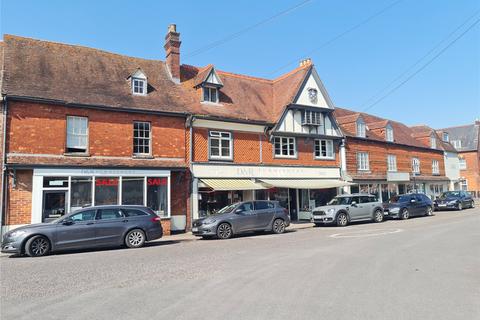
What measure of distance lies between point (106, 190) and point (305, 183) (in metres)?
11.7

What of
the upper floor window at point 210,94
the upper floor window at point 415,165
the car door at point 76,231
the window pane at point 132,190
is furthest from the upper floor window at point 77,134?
the upper floor window at point 415,165

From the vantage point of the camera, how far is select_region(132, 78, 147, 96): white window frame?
1949cm

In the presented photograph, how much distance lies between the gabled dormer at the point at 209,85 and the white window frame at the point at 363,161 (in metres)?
12.6

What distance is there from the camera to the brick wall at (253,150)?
20297 mm

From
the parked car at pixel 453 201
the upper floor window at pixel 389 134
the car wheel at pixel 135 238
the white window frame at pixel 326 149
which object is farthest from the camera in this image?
the upper floor window at pixel 389 134

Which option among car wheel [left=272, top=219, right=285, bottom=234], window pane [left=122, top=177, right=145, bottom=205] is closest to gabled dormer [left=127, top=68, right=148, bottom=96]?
window pane [left=122, top=177, right=145, bottom=205]

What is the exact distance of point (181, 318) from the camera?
17.4ft

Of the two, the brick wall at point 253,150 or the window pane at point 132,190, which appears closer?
the window pane at point 132,190

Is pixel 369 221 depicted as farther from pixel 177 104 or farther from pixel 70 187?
pixel 70 187

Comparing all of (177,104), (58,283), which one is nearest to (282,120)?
(177,104)

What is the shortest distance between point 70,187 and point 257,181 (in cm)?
995

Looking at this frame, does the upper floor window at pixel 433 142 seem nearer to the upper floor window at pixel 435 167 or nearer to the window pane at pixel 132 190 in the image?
the upper floor window at pixel 435 167

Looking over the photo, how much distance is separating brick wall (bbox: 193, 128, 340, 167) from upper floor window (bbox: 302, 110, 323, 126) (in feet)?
3.80

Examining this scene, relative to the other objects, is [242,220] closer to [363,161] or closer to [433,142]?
[363,161]
